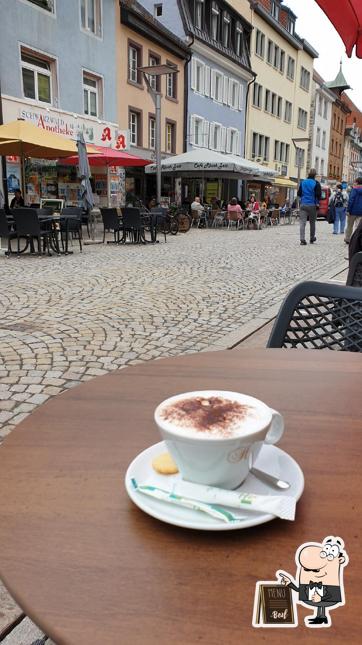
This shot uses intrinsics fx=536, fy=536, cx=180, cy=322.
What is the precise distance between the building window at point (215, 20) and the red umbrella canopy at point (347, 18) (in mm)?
26364

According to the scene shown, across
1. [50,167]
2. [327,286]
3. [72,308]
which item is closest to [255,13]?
[50,167]

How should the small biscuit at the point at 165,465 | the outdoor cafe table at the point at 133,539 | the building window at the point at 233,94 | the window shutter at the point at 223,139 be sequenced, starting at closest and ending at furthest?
1. the outdoor cafe table at the point at 133,539
2. the small biscuit at the point at 165,465
3. the window shutter at the point at 223,139
4. the building window at the point at 233,94

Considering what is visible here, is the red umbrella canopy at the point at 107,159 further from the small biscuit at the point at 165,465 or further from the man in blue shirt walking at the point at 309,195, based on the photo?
the small biscuit at the point at 165,465

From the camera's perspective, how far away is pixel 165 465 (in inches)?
33.8

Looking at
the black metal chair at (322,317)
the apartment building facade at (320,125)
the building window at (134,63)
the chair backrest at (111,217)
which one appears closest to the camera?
the black metal chair at (322,317)

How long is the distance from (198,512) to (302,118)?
4653 centimetres

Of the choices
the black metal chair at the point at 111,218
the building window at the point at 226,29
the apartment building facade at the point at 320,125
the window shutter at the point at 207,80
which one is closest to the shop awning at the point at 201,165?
the black metal chair at the point at 111,218

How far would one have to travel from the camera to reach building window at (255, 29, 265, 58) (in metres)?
32.8

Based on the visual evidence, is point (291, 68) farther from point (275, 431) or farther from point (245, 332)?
point (275, 431)

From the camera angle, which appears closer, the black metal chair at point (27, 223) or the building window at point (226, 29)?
the black metal chair at point (27, 223)

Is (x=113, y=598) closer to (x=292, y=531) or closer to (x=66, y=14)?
(x=292, y=531)

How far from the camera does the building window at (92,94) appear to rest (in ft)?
60.3

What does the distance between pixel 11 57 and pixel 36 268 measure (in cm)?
900

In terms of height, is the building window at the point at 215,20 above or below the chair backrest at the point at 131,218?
above
